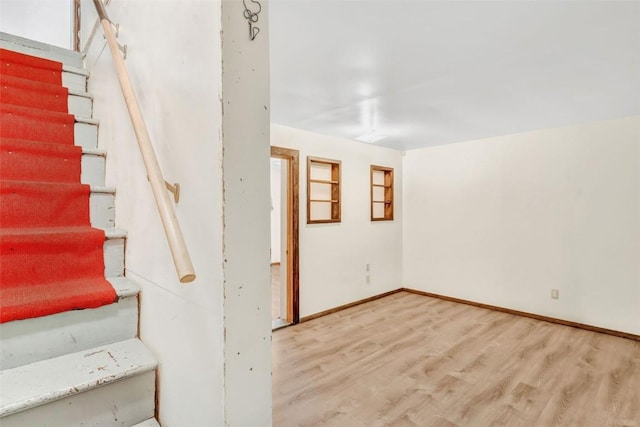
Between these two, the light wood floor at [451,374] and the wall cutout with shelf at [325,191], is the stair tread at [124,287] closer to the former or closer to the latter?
the light wood floor at [451,374]

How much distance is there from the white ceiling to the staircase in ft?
4.09

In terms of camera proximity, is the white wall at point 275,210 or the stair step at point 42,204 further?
the white wall at point 275,210

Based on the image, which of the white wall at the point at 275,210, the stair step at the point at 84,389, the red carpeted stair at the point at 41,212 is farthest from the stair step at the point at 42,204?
the white wall at the point at 275,210

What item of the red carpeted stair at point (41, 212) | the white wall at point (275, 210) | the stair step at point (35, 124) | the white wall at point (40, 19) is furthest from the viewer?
the white wall at point (275, 210)

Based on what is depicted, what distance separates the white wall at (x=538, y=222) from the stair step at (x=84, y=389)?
4222 millimetres

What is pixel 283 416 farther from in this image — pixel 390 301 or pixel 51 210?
pixel 390 301

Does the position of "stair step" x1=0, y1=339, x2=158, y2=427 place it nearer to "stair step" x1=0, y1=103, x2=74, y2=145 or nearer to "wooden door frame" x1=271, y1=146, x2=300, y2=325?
"stair step" x1=0, y1=103, x2=74, y2=145

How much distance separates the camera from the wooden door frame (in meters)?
3.63

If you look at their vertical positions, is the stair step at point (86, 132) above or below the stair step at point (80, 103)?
below

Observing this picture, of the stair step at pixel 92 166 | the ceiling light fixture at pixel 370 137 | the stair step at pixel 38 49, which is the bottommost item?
the stair step at pixel 92 166

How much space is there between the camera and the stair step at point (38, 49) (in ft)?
6.29

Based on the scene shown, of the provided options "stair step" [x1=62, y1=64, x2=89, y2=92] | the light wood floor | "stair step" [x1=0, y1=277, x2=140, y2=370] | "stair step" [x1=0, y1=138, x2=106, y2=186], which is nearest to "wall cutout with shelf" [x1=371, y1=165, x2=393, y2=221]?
the light wood floor

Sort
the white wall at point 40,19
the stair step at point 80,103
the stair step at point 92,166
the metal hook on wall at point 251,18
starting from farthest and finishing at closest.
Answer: the white wall at point 40,19 < the stair step at point 80,103 < the stair step at point 92,166 < the metal hook on wall at point 251,18

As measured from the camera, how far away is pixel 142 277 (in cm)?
117
